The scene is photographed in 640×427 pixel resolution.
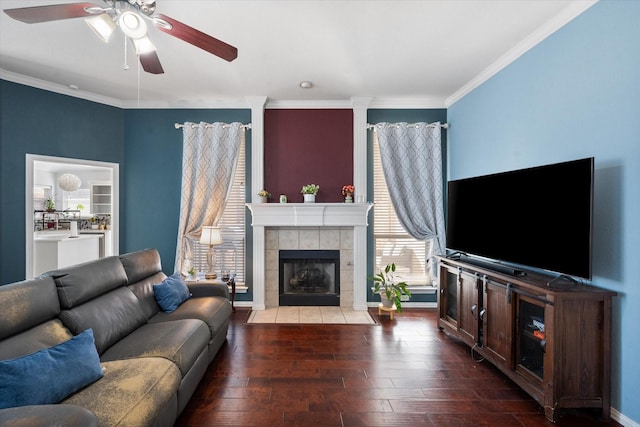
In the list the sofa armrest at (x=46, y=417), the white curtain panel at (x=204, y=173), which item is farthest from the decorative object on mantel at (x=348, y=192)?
the sofa armrest at (x=46, y=417)

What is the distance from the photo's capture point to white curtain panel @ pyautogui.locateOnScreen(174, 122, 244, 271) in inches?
174

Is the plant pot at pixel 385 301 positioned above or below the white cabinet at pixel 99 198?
below

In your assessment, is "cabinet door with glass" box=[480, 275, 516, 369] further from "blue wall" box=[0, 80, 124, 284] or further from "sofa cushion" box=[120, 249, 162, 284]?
"blue wall" box=[0, 80, 124, 284]

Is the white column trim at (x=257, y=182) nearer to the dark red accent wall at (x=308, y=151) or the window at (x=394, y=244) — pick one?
the dark red accent wall at (x=308, y=151)

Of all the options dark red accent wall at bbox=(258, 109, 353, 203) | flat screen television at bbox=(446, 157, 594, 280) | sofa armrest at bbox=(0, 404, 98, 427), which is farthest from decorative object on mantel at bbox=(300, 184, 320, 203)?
sofa armrest at bbox=(0, 404, 98, 427)

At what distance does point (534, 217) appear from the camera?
96.3 inches

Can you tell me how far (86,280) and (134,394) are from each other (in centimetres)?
107

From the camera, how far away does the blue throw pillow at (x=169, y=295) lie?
9.72ft

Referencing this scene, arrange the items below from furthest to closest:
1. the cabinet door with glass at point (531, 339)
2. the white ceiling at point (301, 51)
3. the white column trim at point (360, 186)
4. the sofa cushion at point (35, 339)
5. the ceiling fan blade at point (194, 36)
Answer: the white column trim at point (360, 186), the white ceiling at point (301, 51), the cabinet door with glass at point (531, 339), the ceiling fan blade at point (194, 36), the sofa cushion at point (35, 339)

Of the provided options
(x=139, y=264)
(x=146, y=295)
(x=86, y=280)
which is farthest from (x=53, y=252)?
(x=86, y=280)

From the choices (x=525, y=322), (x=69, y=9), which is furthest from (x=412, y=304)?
(x=69, y=9)

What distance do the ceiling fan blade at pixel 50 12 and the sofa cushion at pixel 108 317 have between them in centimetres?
178

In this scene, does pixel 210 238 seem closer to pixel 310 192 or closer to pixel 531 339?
pixel 310 192

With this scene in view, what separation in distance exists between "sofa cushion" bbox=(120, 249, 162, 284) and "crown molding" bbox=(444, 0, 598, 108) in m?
4.12
